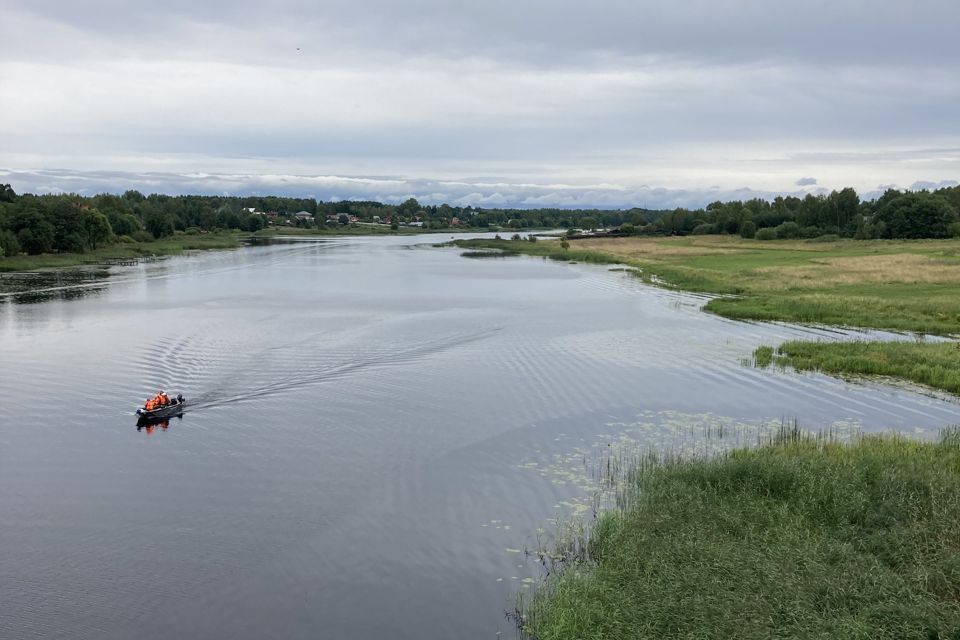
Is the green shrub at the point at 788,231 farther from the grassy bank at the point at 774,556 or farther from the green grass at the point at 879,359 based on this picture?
the grassy bank at the point at 774,556

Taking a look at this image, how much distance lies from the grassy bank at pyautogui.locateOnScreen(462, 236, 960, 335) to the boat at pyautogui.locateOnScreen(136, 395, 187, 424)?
39319 millimetres

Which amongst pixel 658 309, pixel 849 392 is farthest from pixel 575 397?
pixel 658 309

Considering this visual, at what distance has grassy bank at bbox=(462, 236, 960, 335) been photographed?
161ft

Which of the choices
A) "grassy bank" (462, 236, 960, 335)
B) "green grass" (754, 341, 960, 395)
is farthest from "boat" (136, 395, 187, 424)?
"grassy bank" (462, 236, 960, 335)

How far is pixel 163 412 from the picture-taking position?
27984 mm

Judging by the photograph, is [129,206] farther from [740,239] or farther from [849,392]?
[849,392]

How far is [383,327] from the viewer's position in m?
50.6

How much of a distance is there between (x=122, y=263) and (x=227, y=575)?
106741 millimetres

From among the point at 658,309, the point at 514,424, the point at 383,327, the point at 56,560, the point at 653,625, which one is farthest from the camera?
the point at 658,309

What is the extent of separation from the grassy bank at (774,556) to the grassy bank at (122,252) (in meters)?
97.8

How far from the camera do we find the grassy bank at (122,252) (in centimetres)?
9544

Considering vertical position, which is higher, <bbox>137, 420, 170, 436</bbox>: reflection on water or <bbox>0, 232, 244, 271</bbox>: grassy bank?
<bbox>0, 232, 244, 271</bbox>: grassy bank

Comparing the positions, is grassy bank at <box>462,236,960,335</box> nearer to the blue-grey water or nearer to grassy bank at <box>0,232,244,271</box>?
the blue-grey water

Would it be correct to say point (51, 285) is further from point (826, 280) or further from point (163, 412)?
point (826, 280)
